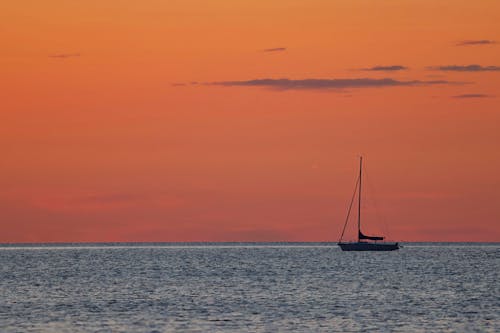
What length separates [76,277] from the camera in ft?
498

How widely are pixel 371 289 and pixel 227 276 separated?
37253mm

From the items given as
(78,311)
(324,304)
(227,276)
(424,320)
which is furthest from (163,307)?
(227,276)

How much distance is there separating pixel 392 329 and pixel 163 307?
81.5 ft

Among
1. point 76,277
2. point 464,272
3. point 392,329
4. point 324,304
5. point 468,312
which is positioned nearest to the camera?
point 392,329

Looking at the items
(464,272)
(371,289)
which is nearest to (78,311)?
(371,289)

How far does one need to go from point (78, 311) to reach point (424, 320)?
28994mm

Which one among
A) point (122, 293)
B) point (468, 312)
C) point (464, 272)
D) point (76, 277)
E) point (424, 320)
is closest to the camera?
point (424, 320)

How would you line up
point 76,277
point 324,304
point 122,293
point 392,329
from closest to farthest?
1. point 392,329
2. point 324,304
3. point 122,293
4. point 76,277

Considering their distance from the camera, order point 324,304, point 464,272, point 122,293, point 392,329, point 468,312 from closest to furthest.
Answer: point 392,329
point 468,312
point 324,304
point 122,293
point 464,272

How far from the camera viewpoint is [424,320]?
274 ft

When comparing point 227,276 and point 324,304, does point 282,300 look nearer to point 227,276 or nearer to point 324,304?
point 324,304

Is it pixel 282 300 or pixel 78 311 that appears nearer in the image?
pixel 78 311

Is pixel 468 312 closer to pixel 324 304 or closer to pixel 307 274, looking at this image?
pixel 324 304

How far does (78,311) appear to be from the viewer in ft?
300
